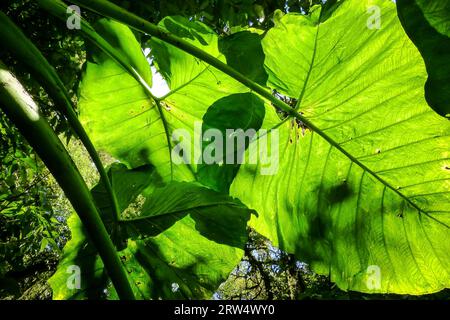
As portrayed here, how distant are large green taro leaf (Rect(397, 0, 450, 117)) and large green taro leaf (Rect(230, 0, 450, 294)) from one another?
0.35 m

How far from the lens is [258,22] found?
234 cm

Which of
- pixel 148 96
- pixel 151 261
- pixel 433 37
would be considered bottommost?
pixel 151 261

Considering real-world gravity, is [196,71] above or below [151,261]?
above

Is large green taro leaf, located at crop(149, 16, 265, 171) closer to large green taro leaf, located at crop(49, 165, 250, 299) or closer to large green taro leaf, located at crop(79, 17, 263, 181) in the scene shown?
large green taro leaf, located at crop(79, 17, 263, 181)

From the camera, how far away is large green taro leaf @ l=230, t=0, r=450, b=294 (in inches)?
34.9

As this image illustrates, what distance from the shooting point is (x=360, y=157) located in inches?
38.3

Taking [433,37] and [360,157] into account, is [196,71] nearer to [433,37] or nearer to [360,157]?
[360,157]

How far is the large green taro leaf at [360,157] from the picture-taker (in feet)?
2.91

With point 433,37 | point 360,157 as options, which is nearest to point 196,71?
point 360,157

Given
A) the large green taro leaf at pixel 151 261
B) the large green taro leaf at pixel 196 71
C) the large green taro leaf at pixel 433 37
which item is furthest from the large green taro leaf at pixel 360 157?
the large green taro leaf at pixel 433 37

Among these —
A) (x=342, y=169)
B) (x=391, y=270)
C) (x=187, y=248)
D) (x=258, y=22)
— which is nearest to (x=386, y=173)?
(x=342, y=169)

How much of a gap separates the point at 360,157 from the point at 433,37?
18.6 inches

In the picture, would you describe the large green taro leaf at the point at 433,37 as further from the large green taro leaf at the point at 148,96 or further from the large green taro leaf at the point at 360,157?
the large green taro leaf at the point at 148,96

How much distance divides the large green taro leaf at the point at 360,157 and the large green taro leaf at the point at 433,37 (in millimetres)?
353
